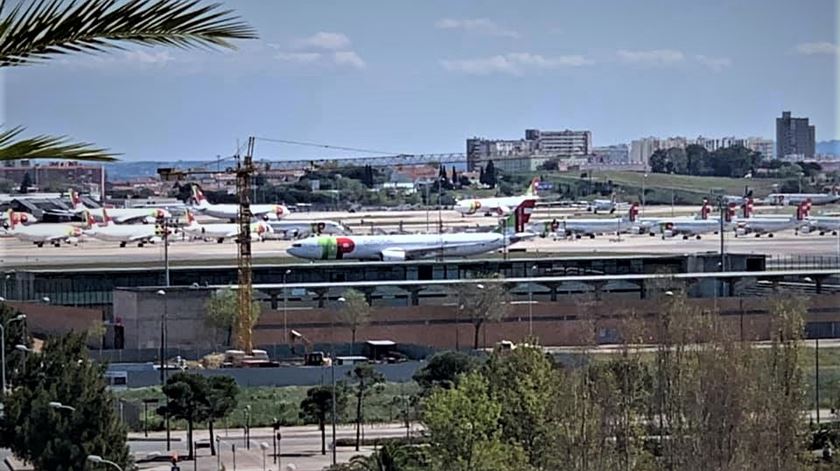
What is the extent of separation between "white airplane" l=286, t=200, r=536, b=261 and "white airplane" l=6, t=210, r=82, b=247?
16781 millimetres

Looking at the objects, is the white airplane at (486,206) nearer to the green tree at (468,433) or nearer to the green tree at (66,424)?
the green tree at (66,424)

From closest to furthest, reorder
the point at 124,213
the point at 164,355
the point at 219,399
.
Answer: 1. the point at 219,399
2. the point at 164,355
3. the point at 124,213

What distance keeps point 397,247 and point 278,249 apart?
1112cm

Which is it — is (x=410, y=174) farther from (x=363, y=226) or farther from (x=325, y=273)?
(x=325, y=273)

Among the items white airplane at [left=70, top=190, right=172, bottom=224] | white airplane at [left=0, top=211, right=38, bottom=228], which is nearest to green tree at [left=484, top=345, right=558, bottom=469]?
white airplane at [left=0, top=211, right=38, bottom=228]

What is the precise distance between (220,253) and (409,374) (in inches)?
1427

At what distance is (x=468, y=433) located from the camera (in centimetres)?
1546

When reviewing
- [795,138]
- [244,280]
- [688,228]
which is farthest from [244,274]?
[795,138]

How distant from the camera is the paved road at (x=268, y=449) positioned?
70.6 ft

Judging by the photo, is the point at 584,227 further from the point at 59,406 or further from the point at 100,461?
the point at 100,461

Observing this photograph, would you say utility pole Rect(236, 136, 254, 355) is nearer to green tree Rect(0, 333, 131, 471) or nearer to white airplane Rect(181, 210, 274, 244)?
green tree Rect(0, 333, 131, 471)

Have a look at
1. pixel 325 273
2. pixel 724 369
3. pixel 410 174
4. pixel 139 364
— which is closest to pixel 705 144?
pixel 410 174

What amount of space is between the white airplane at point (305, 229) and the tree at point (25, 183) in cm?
1713

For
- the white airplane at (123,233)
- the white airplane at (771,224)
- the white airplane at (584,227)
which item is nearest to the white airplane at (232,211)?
the white airplane at (123,233)
